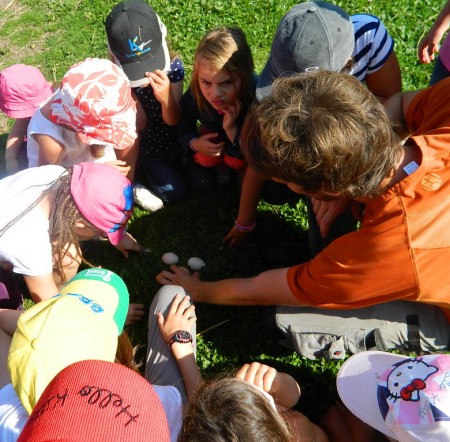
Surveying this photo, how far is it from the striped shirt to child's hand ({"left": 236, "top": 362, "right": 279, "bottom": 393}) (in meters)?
1.59

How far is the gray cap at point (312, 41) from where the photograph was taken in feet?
7.47

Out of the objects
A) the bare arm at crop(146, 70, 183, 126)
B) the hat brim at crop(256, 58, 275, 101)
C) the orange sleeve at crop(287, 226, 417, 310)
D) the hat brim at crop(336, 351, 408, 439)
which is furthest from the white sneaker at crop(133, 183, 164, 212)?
the hat brim at crop(336, 351, 408, 439)

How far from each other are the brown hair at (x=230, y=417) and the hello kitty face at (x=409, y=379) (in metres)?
0.53

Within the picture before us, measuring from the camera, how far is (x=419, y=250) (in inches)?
72.1

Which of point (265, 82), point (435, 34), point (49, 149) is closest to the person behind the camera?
point (265, 82)

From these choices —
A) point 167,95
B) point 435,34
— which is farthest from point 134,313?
point 435,34

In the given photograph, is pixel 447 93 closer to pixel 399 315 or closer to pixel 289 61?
pixel 289 61

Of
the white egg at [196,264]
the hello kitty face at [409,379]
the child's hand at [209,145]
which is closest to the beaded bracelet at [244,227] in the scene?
the white egg at [196,264]

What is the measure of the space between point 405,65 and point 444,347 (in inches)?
100

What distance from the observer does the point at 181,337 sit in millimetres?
2520

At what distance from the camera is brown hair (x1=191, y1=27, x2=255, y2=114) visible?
2.74m

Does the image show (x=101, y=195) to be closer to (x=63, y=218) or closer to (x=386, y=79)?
(x=63, y=218)

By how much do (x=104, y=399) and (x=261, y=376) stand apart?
1.12 meters

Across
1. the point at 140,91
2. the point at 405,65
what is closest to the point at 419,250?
the point at 140,91
